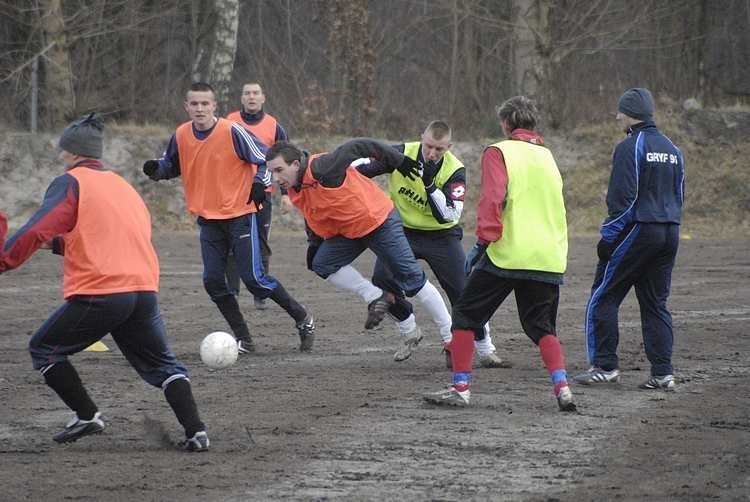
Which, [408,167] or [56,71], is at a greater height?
[56,71]

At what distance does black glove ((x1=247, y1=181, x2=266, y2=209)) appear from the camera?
998 cm

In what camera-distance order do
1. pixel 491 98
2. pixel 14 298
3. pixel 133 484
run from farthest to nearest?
pixel 491 98
pixel 14 298
pixel 133 484

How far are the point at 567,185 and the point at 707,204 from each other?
272 cm

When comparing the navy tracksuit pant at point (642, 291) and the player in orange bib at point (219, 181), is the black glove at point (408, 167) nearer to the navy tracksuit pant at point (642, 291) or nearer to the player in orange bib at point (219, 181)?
the player in orange bib at point (219, 181)

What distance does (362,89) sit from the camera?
27.1m

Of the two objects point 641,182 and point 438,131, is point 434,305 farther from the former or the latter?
point 641,182

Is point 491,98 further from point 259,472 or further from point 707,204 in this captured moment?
point 259,472

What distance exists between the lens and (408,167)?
9.18 meters

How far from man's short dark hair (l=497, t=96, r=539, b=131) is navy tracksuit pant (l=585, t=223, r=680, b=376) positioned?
1.12 m

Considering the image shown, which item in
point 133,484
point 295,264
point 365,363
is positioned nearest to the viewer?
point 133,484

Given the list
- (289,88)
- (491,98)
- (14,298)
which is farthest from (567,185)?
(14,298)

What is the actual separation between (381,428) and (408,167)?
8.20 ft

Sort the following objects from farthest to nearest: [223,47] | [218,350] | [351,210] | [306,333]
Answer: [223,47] → [306,333] → [351,210] → [218,350]

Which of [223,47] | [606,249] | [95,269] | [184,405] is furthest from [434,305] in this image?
[223,47]
